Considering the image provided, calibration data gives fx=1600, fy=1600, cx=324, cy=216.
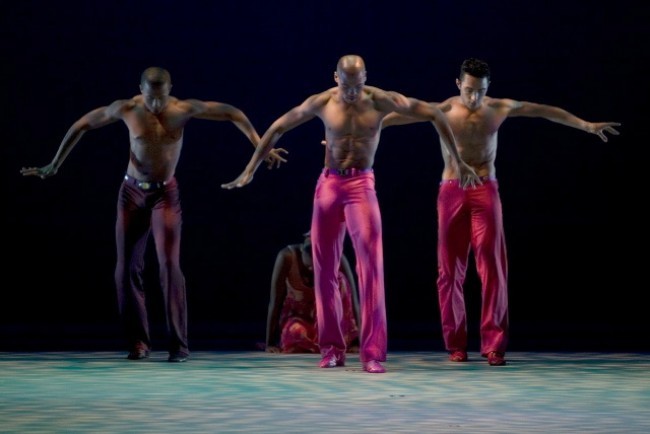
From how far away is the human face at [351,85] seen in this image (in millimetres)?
7836

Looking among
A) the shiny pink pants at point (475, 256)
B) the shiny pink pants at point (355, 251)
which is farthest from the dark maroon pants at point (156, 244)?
the shiny pink pants at point (475, 256)

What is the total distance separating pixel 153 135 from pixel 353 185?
1.22m

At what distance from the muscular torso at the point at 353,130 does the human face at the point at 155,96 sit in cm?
97

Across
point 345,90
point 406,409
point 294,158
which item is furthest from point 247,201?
point 406,409

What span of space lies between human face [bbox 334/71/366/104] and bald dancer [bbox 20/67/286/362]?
2.22ft

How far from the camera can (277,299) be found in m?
9.72

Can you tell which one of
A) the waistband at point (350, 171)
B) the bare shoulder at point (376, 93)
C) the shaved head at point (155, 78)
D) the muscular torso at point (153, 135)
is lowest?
the waistband at point (350, 171)

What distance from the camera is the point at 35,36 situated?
1088cm

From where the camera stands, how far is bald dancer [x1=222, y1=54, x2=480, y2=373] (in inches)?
311

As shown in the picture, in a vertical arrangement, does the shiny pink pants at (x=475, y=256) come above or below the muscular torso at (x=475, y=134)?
below

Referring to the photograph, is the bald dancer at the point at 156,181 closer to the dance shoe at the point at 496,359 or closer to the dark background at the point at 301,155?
the dance shoe at the point at 496,359

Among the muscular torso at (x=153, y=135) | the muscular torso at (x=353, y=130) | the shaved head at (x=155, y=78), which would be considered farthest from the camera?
the muscular torso at (x=153, y=135)

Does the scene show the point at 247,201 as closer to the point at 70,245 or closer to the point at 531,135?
the point at 70,245

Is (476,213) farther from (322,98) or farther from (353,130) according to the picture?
(322,98)
